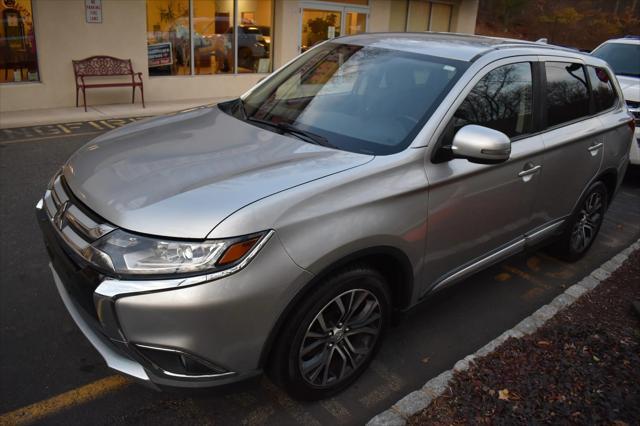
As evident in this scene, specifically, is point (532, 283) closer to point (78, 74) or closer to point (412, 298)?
point (412, 298)

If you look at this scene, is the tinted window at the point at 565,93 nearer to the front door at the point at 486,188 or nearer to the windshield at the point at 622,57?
the front door at the point at 486,188

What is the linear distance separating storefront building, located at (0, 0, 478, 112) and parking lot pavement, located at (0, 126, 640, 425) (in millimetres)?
5879

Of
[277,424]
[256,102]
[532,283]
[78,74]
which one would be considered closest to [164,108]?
[78,74]

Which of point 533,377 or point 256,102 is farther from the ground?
point 256,102

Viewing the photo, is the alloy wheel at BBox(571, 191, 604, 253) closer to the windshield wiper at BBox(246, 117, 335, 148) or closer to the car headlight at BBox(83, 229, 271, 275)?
the windshield wiper at BBox(246, 117, 335, 148)

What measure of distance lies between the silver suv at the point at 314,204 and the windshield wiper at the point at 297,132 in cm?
2

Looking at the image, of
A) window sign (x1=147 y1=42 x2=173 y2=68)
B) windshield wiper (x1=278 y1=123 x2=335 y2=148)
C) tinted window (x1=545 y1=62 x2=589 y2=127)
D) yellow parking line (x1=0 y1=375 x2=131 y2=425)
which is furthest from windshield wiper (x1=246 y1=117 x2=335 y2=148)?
window sign (x1=147 y1=42 x2=173 y2=68)

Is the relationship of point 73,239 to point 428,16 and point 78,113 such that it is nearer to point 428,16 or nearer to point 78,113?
point 78,113

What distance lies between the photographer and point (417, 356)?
350 cm

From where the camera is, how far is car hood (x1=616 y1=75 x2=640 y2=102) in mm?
7965

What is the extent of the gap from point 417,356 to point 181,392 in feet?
5.36

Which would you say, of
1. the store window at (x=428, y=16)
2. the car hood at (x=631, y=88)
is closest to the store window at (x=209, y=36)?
the store window at (x=428, y=16)

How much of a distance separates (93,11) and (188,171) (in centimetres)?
920

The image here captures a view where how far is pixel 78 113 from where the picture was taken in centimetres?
1007
